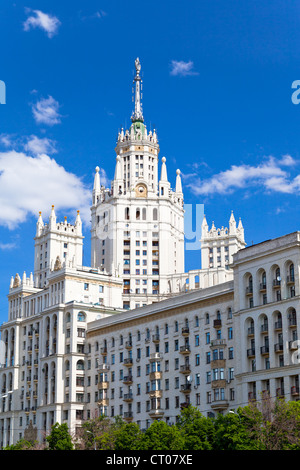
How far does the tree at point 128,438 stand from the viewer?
314 feet

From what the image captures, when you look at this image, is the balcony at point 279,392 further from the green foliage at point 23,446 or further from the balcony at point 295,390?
the green foliage at point 23,446

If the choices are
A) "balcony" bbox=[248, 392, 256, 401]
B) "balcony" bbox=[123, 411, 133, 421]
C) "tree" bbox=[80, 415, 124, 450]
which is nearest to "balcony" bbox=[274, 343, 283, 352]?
"balcony" bbox=[248, 392, 256, 401]

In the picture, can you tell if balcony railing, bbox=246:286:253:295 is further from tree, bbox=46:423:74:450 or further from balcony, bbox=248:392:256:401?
tree, bbox=46:423:74:450

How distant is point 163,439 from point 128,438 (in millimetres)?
8208

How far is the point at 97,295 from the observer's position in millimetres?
141125

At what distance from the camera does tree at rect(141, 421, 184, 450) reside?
291 ft

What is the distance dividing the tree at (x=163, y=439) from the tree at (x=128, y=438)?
2.92 m

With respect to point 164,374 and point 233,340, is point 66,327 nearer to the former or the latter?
point 164,374

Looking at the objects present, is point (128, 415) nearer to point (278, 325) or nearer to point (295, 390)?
point (278, 325)

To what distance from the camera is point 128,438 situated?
9700 centimetres

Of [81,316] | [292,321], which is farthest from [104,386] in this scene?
[292,321]

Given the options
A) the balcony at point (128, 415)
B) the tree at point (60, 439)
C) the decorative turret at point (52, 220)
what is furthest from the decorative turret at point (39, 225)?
the tree at point (60, 439)

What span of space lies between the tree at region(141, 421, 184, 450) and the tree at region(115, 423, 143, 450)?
2.92 metres
